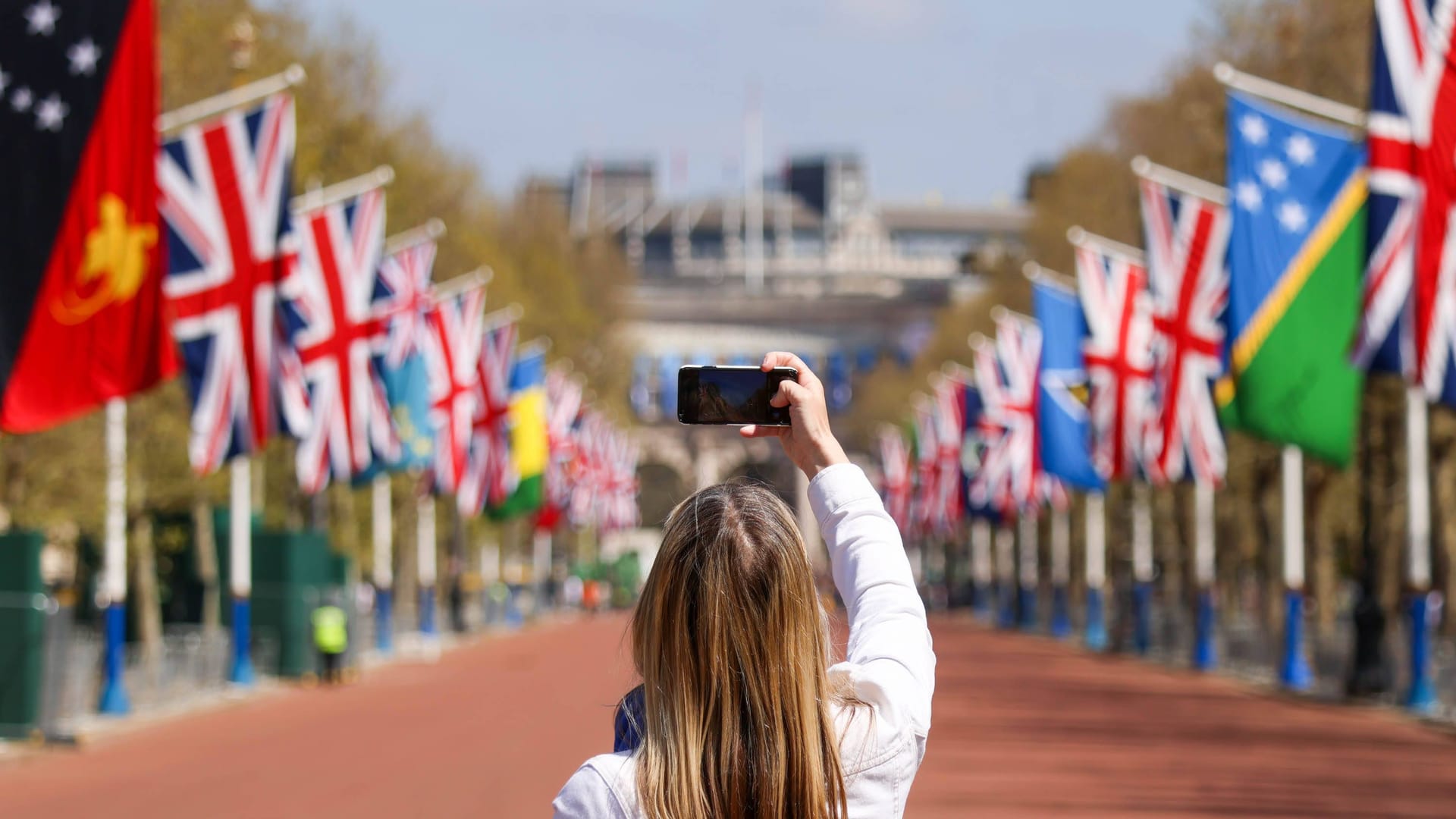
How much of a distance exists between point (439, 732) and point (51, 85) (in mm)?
9027

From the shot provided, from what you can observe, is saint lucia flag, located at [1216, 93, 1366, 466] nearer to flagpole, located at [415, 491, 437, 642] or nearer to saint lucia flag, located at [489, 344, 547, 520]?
flagpole, located at [415, 491, 437, 642]

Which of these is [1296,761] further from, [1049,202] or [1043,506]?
[1049,202]

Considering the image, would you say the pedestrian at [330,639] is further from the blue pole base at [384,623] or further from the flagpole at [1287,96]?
the flagpole at [1287,96]

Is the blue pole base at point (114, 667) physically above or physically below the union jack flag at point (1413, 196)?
below

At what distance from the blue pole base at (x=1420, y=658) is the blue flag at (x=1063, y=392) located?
15.4m

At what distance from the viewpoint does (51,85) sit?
1744cm

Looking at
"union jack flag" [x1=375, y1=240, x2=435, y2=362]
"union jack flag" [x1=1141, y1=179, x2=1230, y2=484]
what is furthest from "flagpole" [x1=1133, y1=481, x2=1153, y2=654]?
"union jack flag" [x1=375, y1=240, x2=435, y2=362]

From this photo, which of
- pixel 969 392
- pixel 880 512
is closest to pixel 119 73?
pixel 880 512

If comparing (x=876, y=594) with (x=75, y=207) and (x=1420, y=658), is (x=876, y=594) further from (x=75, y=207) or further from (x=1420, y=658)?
(x=1420, y=658)

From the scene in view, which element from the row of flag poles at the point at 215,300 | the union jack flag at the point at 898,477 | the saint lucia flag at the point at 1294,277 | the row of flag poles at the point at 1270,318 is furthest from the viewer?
the union jack flag at the point at 898,477

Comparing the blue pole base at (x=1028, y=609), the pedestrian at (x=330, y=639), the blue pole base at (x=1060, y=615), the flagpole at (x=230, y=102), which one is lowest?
the blue pole base at (x=1028, y=609)

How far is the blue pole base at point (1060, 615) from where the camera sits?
61.9 metres

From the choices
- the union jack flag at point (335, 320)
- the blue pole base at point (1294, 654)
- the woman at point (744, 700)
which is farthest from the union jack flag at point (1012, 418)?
A: the woman at point (744, 700)

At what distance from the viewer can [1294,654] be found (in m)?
33.2
